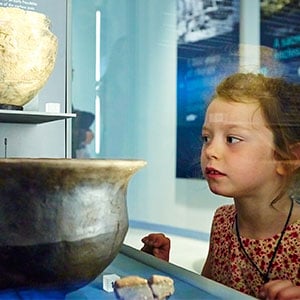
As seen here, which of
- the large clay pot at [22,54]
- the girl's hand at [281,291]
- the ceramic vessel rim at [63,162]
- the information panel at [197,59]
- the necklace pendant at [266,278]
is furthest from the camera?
the information panel at [197,59]

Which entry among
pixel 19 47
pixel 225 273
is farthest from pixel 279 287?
pixel 19 47

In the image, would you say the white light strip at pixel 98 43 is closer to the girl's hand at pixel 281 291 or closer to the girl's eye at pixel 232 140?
the girl's eye at pixel 232 140

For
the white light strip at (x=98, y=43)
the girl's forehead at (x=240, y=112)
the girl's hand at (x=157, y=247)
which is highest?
the white light strip at (x=98, y=43)

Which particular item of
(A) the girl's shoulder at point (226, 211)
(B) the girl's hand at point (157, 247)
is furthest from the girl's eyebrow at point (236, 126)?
(B) the girl's hand at point (157, 247)

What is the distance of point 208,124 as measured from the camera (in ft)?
3.01

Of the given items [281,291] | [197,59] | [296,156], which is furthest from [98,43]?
[281,291]

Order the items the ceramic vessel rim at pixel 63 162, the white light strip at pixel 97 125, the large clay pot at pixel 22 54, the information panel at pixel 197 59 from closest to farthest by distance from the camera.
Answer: the ceramic vessel rim at pixel 63 162 → the large clay pot at pixel 22 54 → the information panel at pixel 197 59 → the white light strip at pixel 97 125

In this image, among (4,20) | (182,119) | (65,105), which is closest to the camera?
(4,20)

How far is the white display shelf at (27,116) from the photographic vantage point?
102 centimetres

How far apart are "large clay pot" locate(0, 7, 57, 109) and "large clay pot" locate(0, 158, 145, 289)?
44 cm

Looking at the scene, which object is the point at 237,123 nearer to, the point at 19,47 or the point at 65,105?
the point at 19,47

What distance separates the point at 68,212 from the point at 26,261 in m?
0.07

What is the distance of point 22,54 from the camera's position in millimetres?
953

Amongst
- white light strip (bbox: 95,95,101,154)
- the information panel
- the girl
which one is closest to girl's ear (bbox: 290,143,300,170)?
the girl
